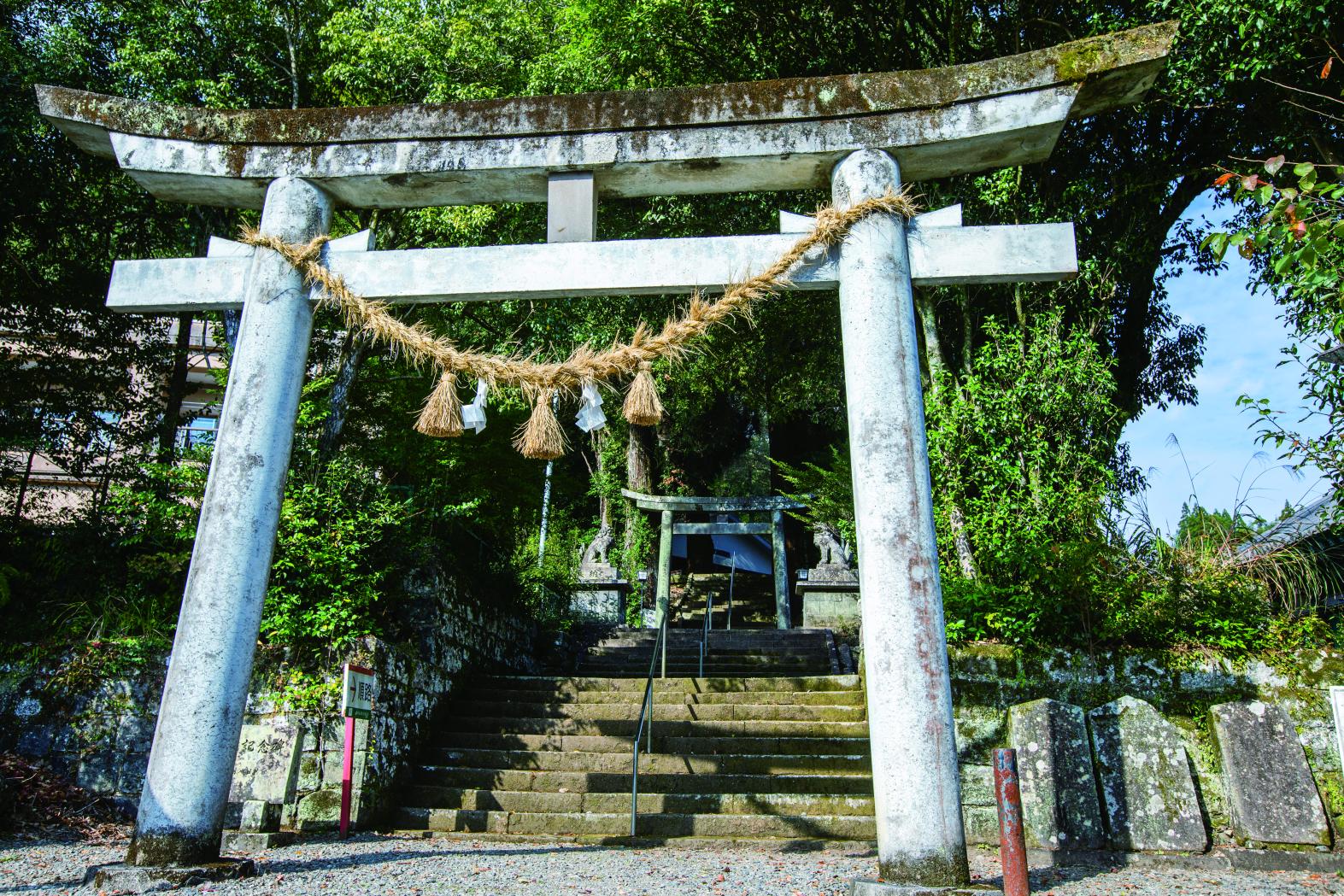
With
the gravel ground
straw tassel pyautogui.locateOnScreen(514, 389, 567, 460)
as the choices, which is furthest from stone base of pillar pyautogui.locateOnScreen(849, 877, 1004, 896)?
straw tassel pyautogui.locateOnScreen(514, 389, 567, 460)

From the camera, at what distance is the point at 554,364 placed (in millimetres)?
4395

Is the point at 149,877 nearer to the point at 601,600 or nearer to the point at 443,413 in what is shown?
the point at 443,413

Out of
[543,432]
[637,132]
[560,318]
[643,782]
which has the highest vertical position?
[560,318]

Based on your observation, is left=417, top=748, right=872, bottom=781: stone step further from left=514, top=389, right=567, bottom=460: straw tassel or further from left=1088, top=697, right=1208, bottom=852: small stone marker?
left=514, top=389, right=567, bottom=460: straw tassel

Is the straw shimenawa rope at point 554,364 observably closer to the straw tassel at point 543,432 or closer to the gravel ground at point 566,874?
the straw tassel at point 543,432

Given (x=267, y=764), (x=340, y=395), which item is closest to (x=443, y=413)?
(x=267, y=764)

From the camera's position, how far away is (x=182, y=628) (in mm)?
4023

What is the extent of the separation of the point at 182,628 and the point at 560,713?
4.20 meters

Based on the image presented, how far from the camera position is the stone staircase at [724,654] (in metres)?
9.85

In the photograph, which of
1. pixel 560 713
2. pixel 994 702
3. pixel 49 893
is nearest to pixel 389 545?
pixel 560 713

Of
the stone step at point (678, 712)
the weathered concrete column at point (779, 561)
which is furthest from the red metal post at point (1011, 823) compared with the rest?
the weathered concrete column at point (779, 561)

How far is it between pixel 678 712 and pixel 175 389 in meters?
7.91

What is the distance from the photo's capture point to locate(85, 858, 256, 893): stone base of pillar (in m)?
3.59

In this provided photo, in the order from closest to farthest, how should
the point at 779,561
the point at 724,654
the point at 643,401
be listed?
the point at 643,401 < the point at 724,654 < the point at 779,561
